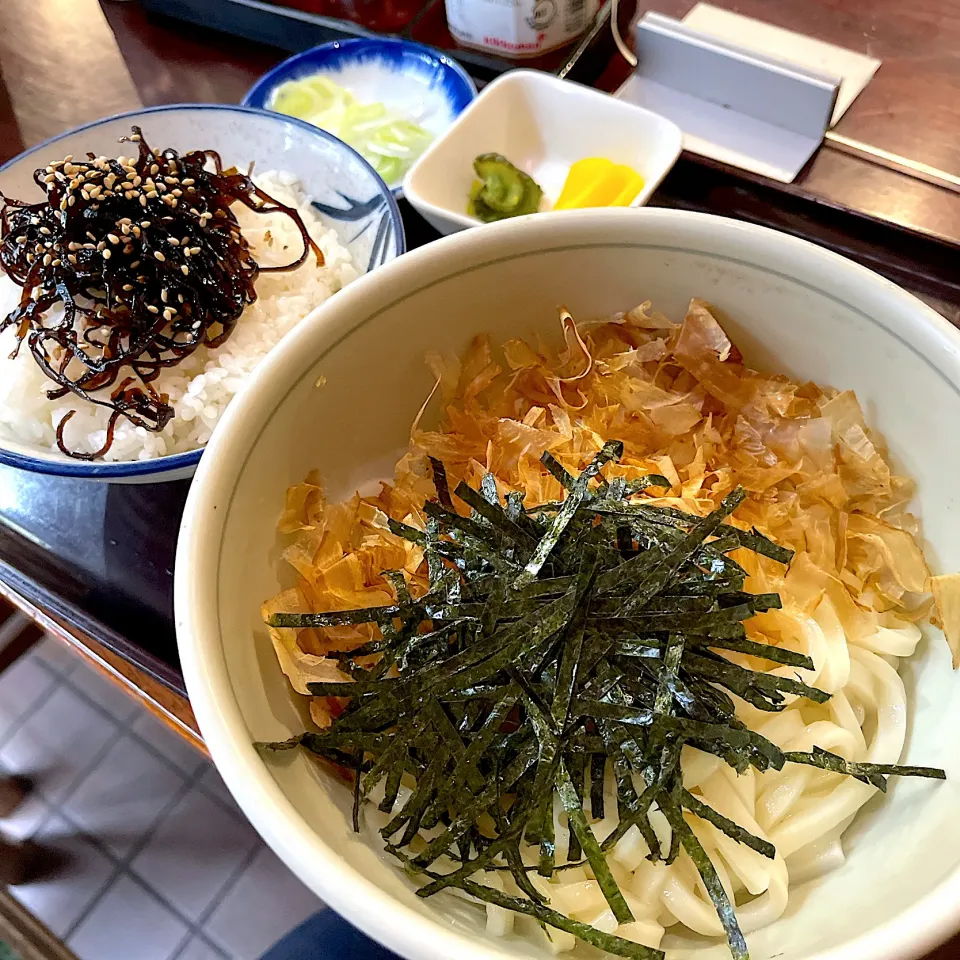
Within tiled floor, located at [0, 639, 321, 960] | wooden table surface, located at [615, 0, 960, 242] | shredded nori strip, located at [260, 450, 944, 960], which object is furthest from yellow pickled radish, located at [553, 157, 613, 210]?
tiled floor, located at [0, 639, 321, 960]

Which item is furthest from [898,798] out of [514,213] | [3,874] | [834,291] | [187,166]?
[3,874]

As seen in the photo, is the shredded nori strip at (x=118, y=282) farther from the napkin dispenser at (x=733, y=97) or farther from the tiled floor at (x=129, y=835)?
the tiled floor at (x=129, y=835)

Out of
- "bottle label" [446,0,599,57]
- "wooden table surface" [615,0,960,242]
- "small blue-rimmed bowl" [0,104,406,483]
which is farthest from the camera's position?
"bottle label" [446,0,599,57]

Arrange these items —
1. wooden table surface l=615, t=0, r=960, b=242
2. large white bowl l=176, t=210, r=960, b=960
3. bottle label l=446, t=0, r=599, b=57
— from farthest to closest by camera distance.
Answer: bottle label l=446, t=0, r=599, b=57 < wooden table surface l=615, t=0, r=960, b=242 < large white bowl l=176, t=210, r=960, b=960

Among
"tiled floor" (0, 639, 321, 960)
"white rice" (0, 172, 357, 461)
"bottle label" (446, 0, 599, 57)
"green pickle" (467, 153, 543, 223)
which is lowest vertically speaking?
"tiled floor" (0, 639, 321, 960)

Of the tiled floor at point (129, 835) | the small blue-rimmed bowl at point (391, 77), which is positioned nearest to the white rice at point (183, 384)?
the small blue-rimmed bowl at point (391, 77)

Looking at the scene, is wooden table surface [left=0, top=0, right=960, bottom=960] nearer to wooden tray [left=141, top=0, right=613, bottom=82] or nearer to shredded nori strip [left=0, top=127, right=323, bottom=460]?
wooden tray [left=141, top=0, right=613, bottom=82]

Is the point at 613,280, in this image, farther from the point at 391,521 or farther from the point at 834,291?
the point at 391,521
